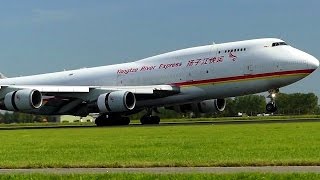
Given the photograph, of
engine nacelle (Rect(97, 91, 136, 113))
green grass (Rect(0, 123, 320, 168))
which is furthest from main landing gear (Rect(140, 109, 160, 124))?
green grass (Rect(0, 123, 320, 168))

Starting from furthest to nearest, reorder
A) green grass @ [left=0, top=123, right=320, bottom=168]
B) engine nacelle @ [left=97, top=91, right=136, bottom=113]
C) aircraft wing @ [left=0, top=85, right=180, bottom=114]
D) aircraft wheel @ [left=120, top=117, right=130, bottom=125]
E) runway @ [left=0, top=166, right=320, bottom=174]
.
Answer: aircraft wheel @ [left=120, top=117, right=130, bottom=125]
aircraft wing @ [left=0, top=85, right=180, bottom=114]
engine nacelle @ [left=97, top=91, right=136, bottom=113]
green grass @ [left=0, top=123, right=320, bottom=168]
runway @ [left=0, top=166, right=320, bottom=174]

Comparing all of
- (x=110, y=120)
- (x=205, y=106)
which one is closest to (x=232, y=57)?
(x=205, y=106)

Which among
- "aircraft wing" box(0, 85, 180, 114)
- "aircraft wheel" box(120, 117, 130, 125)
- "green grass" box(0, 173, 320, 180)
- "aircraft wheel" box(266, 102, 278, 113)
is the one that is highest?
"aircraft wing" box(0, 85, 180, 114)

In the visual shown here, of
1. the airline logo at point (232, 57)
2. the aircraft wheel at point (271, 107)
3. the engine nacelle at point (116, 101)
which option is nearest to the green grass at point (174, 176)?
the aircraft wheel at point (271, 107)

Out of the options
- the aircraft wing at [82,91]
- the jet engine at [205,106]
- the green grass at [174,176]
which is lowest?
the green grass at [174,176]

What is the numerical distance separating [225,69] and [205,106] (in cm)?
891

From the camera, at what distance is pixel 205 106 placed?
60.6 metres

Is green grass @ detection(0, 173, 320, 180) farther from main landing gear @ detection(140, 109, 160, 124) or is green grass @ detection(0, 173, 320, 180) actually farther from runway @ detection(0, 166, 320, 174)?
main landing gear @ detection(140, 109, 160, 124)

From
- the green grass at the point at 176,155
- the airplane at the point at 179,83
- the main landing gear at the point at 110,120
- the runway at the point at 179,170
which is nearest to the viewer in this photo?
the runway at the point at 179,170

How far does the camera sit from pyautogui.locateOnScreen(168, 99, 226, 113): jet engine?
2383 inches

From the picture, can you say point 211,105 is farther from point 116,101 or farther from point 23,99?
point 23,99

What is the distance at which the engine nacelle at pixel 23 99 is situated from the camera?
168 ft

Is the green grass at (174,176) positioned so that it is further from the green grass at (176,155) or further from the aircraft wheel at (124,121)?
the aircraft wheel at (124,121)

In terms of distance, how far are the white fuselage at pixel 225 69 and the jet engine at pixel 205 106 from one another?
5.28 m
